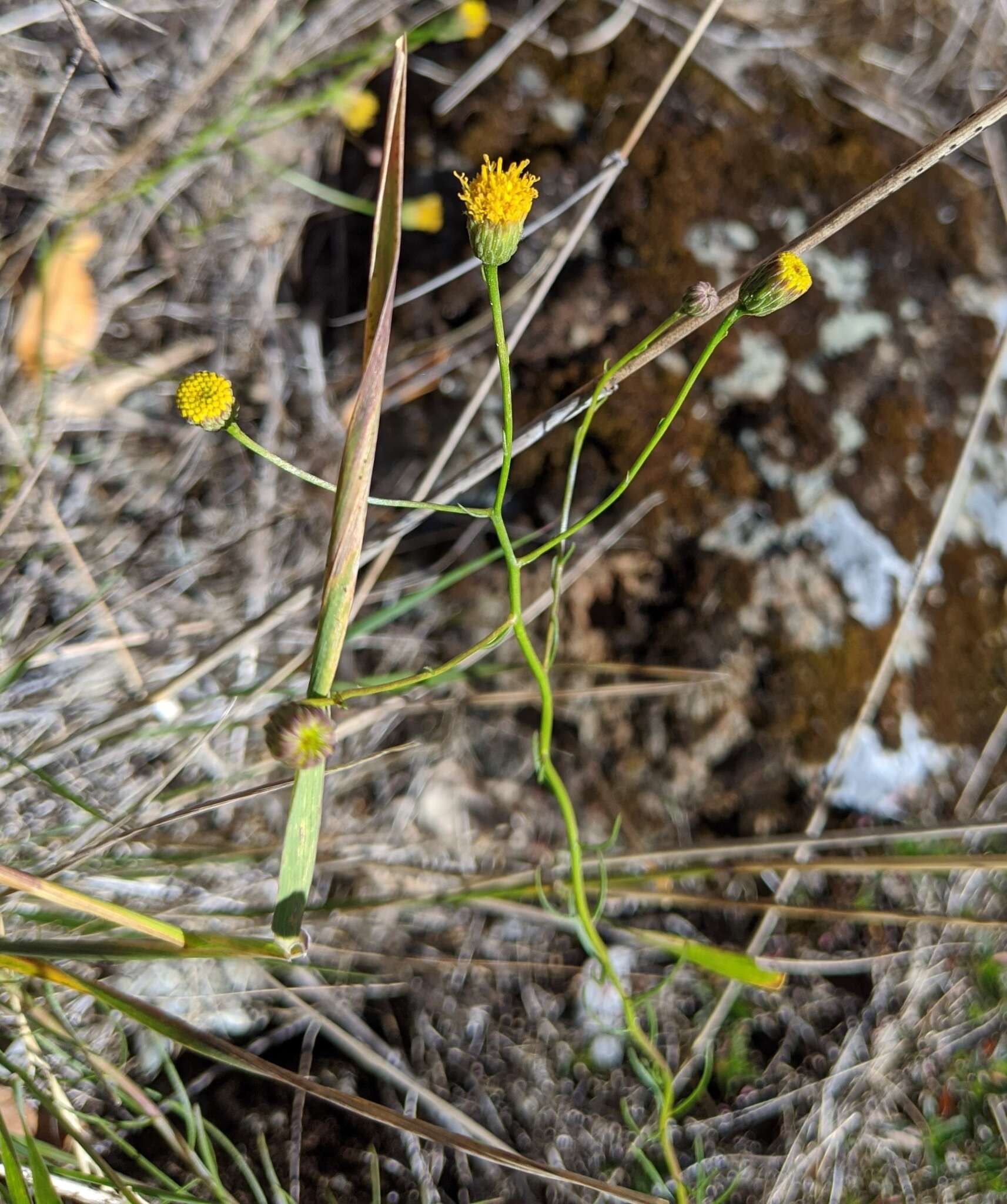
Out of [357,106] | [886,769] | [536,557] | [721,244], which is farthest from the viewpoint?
[357,106]

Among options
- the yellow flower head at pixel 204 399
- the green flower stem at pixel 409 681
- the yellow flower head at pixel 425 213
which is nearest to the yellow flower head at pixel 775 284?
the green flower stem at pixel 409 681

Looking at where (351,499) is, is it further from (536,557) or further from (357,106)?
(357,106)

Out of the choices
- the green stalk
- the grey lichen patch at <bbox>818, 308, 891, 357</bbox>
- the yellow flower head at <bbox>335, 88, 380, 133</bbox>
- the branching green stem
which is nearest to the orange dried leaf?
the yellow flower head at <bbox>335, 88, 380, 133</bbox>

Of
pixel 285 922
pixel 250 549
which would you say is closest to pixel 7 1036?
pixel 285 922

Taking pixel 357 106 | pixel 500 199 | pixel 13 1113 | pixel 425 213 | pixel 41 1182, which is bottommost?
pixel 13 1113

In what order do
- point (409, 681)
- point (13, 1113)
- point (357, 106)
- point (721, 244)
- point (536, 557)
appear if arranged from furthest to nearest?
point (357, 106) < point (721, 244) < point (13, 1113) < point (536, 557) < point (409, 681)

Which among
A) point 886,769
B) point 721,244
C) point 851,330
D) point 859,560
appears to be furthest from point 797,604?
point 721,244
